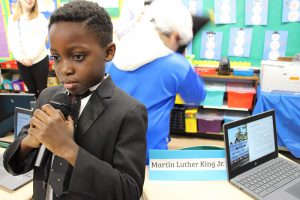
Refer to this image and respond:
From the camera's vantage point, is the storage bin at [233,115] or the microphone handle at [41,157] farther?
the storage bin at [233,115]

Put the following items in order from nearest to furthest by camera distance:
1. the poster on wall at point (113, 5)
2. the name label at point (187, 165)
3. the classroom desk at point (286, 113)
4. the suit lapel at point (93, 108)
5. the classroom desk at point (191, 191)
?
the suit lapel at point (93, 108)
the classroom desk at point (191, 191)
the name label at point (187, 165)
the classroom desk at point (286, 113)
the poster on wall at point (113, 5)

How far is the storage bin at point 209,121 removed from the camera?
10.3ft

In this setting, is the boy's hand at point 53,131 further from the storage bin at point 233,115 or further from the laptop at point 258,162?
the storage bin at point 233,115

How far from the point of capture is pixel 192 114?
3199 mm

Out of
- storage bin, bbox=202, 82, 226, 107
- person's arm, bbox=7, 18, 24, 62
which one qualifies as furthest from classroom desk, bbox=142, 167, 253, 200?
person's arm, bbox=7, 18, 24, 62

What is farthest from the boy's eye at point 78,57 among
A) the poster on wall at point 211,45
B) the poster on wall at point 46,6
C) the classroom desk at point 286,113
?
the poster on wall at point 46,6

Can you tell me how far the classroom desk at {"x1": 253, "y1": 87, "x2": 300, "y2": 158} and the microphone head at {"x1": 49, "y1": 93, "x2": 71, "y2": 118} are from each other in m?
2.39

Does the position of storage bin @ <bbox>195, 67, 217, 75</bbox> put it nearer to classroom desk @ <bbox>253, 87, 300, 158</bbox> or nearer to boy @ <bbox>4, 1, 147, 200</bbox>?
classroom desk @ <bbox>253, 87, 300, 158</bbox>

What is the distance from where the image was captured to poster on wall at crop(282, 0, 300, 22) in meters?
2.98

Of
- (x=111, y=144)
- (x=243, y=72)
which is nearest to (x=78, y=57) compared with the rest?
(x=111, y=144)

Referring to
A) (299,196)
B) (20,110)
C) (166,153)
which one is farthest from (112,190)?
(20,110)

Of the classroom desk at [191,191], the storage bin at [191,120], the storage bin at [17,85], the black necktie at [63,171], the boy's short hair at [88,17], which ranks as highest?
the boy's short hair at [88,17]

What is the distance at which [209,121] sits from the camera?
3166 mm

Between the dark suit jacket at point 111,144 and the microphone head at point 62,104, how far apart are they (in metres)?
0.04
